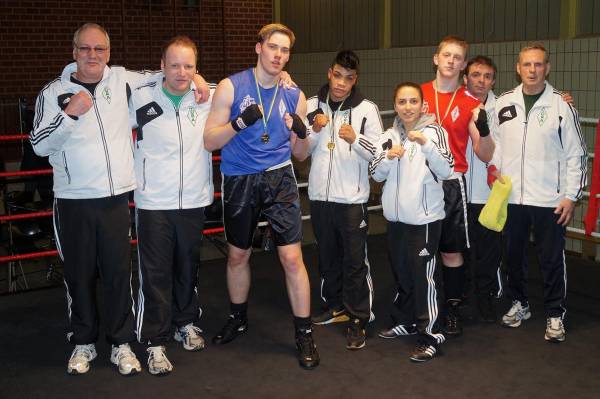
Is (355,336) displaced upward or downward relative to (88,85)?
downward

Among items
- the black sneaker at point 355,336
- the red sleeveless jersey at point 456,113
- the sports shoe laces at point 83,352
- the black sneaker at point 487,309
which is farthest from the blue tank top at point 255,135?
the black sneaker at point 487,309

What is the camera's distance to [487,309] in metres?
4.12

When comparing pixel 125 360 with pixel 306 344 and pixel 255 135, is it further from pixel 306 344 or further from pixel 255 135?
pixel 255 135

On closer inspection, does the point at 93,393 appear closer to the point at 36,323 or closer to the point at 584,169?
the point at 36,323

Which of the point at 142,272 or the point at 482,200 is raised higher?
the point at 482,200

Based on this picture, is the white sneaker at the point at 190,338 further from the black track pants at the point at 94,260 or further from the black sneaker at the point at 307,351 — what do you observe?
Answer: the black sneaker at the point at 307,351

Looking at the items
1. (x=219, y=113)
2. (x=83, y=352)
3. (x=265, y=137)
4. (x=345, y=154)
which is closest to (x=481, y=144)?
(x=345, y=154)

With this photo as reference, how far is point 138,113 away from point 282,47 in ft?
2.51

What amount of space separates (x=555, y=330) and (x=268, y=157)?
183cm

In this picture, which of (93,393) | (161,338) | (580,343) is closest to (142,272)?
(161,338)

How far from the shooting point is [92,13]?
9164mm

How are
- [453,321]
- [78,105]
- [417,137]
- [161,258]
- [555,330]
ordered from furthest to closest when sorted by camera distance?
→ 1. [453,321]
2. [555,330]
3. [161,258]
4. [417,137]
5. [78,105]

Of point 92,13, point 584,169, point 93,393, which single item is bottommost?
point 93,393

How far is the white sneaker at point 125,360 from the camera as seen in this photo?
3428 mm
